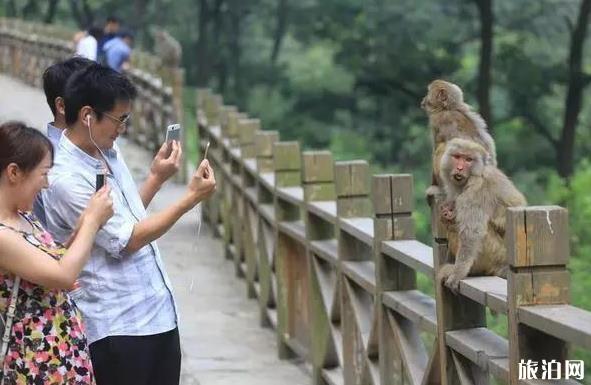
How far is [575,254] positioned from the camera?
590 inches

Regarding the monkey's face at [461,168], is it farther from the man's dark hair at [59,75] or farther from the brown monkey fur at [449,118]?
the man's dark hair at [59,75]

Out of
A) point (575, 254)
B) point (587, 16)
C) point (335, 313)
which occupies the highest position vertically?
point (587, 16)

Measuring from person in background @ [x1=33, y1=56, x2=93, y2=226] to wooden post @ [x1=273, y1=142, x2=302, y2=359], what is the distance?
3480mm

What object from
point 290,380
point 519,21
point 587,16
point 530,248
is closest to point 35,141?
point 530,248

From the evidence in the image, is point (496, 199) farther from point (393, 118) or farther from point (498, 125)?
point (393, 118)

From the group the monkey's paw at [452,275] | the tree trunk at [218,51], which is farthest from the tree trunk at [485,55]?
the monkey's paw at [452,275]

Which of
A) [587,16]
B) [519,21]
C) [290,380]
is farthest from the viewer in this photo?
[519,21]

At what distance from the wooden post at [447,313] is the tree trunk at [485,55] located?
15646 mm

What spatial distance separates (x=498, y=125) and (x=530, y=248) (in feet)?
65.3

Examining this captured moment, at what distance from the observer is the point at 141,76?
17.1 m

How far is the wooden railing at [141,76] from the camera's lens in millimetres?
14977

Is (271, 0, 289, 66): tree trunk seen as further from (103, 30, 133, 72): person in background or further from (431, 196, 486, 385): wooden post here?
(431, 196, 486, 385): wooden post

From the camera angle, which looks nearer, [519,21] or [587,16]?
[587,16]

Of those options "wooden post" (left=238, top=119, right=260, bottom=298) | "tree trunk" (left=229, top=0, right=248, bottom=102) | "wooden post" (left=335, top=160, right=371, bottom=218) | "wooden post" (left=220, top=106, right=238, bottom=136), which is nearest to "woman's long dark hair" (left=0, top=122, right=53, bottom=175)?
"wooden post" (left=335, top=160, right=371, bottom=218)
